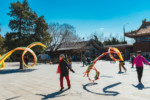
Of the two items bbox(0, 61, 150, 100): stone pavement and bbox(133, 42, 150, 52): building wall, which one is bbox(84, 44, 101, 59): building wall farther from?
bbox(0, 61, 150, 100): stone pavement

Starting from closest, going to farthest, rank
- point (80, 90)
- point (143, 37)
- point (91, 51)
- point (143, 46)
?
point (80, 90)
point (143, 46)
point (143, 37)
point (91, 51)

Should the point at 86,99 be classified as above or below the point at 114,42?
below

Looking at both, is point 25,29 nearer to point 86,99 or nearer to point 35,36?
point 35,36

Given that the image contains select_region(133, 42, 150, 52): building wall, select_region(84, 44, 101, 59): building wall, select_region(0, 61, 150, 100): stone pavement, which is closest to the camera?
select_region(0, 61, 150, 100): stone pavement

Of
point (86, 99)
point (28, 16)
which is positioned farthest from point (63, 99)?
point (28, 16)

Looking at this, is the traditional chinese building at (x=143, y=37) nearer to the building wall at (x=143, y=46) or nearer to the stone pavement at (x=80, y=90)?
the building wall at (x=143, y=46)

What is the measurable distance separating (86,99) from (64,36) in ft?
110

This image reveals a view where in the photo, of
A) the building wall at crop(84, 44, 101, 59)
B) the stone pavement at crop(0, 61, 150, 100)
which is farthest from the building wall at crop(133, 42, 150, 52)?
the stone pavement at crop(0, 61, 150, 100)

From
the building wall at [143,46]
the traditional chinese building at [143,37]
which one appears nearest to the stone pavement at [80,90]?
the building wall at [143,46]

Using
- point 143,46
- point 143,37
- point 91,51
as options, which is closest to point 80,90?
point 143,46

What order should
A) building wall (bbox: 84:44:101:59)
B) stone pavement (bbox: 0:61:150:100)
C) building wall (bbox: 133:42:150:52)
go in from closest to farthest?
1. stone pavement (bbox: 0:61:150:100)
2. building wall (bbox: 133:42:150:52)
3. building wall (bbox: 84:44:101:59)

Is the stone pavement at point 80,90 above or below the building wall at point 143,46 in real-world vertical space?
below

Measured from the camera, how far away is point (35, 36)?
709 inches

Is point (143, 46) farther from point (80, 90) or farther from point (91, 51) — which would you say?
point (80, 90)
